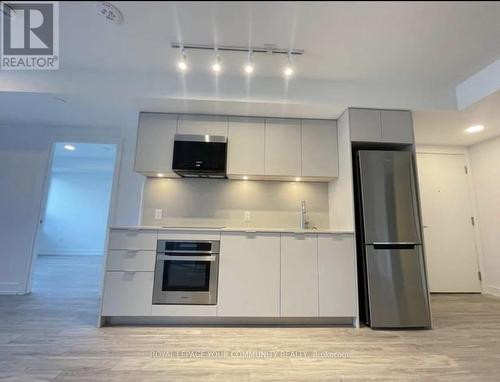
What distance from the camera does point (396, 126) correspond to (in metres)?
2.63

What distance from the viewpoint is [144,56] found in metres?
2.29

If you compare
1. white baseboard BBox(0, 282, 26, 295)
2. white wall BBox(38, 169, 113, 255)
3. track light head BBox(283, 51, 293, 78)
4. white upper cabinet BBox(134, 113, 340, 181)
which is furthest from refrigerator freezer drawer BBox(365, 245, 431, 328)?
white wall BBox(38, 169, 113, 255)

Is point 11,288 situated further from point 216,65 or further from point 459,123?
point 459,123

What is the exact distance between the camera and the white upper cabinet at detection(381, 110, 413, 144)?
2604 millimetres

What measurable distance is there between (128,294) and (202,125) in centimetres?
197

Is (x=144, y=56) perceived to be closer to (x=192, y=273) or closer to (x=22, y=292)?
(x=192, y=273)

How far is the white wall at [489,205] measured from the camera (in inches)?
138

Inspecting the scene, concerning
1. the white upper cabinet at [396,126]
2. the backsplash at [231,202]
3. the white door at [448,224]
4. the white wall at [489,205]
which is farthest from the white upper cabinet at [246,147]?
the white wall at [489,205]

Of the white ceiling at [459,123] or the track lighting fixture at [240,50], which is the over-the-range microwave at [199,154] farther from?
the white ceiling at [459,123]

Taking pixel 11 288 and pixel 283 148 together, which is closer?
pixel 283 148

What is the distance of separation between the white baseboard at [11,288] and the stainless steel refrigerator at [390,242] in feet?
14.7

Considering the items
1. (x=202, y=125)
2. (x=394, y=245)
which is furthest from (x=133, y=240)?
(x=394, y=245)

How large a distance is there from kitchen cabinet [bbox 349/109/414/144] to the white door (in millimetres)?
1569

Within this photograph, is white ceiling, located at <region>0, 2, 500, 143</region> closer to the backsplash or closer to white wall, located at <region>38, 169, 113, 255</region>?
the backsplash
